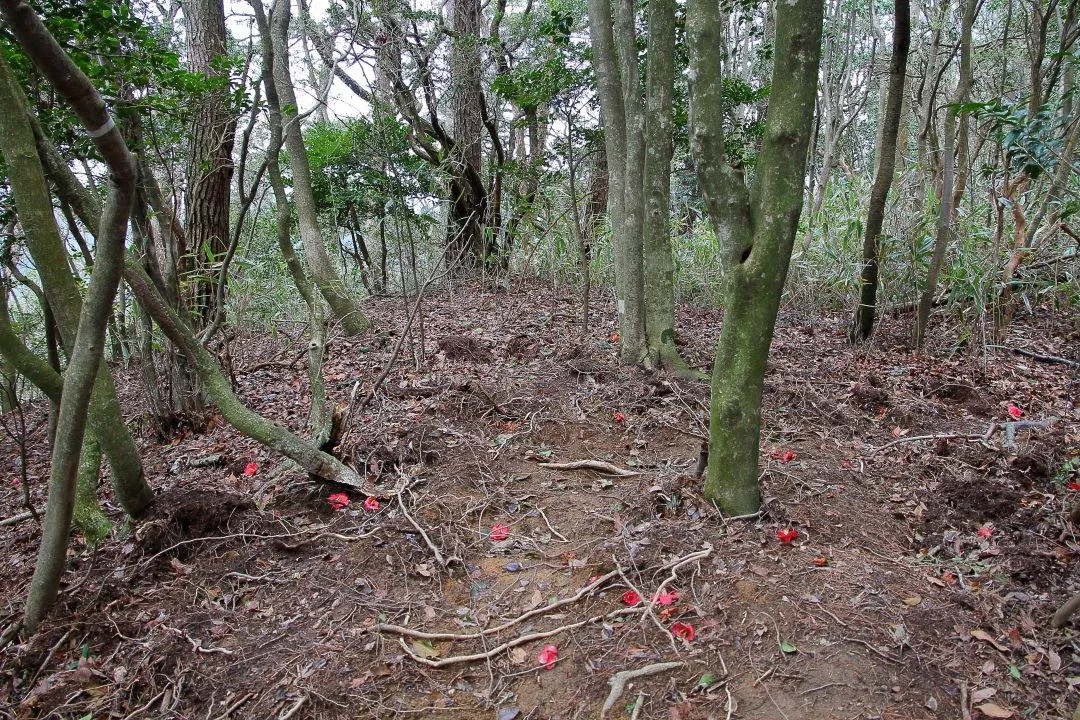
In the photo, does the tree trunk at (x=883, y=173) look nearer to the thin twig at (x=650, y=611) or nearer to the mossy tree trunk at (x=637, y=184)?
the mossy tree trunk at (x=637, y=184)

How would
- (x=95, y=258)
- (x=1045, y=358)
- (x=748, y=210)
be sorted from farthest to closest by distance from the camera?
(x=1045, y=358)
(x=748, y=210)
(x=95, y=258)

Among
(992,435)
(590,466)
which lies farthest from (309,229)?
(992,435)

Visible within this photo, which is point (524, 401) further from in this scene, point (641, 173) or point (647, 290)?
point (641, 173)

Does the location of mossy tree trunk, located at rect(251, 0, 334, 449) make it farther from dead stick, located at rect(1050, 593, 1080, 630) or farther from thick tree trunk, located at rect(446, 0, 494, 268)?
thick tree trunk, located at rect(446, 0, 494, 268)

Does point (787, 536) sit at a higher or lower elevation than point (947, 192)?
lower

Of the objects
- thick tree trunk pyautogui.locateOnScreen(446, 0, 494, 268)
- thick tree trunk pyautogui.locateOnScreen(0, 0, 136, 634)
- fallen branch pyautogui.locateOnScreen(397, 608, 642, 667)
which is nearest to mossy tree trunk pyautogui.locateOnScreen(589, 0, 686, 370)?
fallen branch pyautogui.locateOnScreen(397, 608, 642, 667)

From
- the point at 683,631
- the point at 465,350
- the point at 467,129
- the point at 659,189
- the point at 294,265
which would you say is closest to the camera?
the point at 683,631

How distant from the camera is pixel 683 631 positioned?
2.52 m

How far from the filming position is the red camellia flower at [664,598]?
2670 mm

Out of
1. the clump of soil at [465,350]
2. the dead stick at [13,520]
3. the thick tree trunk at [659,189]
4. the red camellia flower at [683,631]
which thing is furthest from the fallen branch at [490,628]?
the clump of soil at [465,350]

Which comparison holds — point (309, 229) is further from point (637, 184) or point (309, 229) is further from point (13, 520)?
point (13, 520)

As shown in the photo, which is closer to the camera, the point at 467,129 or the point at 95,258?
the point at 95,258

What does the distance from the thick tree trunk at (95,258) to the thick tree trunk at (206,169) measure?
297cm

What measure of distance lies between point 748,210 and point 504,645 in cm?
214
